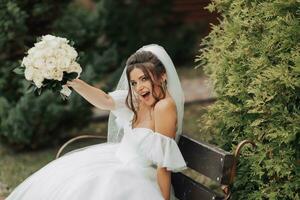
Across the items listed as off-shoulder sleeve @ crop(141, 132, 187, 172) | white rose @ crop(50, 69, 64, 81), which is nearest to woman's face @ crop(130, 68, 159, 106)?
off-shoulder sleeve @ crop(141, 132, 187, 172)

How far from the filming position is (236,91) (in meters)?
4.24

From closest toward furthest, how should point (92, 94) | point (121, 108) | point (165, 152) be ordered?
point (165, 152), point (92, 94), point (121, 108)

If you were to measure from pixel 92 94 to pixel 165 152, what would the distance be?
0.77 meters

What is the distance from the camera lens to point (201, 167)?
4.14 meters

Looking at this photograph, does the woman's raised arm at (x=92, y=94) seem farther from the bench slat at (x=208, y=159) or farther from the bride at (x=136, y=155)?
the bench slat at (x=208, y=159)

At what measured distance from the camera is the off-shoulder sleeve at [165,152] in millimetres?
3992

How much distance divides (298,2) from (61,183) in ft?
6.12

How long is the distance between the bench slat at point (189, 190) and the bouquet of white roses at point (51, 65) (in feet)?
3.33

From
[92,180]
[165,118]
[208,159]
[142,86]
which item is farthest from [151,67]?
[92,180]

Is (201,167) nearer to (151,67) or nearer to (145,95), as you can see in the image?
(145,95)

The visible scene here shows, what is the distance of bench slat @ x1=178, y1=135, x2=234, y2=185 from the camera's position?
12.7 feet

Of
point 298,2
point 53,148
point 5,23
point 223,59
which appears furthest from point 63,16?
point 298,2

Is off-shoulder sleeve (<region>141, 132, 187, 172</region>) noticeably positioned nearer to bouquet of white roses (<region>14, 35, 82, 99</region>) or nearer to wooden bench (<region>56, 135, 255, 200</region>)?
wooden bench (<region>56, 135, 255, 200</region>)

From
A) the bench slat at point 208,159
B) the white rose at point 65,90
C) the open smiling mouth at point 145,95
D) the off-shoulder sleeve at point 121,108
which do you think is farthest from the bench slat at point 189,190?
the white rose at point 65,90
